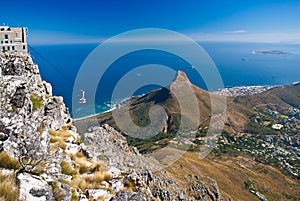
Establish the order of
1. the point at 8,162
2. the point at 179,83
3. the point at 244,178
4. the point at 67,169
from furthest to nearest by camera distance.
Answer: the point at 179,83
the point at 244,178
the point at 67,169
the point at 8,162

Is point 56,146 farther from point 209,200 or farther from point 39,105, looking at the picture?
point 209,200

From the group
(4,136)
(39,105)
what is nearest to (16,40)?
(39,105)

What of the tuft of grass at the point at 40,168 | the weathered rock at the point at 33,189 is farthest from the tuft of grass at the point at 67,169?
the weathered rock at the point at 33,189

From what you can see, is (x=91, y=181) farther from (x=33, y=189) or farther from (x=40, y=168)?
(x=33, y=189)

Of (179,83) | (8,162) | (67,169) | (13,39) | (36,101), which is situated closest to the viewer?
(8,162)

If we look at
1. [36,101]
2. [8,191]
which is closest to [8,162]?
[8,191]
